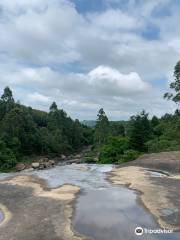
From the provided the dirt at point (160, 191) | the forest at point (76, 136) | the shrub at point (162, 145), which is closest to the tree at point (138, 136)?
the forest at point (76, 136)

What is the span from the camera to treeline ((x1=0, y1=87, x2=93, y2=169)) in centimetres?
7275

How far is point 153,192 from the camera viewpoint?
16.8 meters

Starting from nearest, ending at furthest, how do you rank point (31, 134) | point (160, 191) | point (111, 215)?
point (111, 215), point (160, 191), point (31, 134)

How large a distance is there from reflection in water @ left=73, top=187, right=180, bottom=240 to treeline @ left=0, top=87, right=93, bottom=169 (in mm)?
49436

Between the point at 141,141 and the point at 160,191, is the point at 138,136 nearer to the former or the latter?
the point at 141,141

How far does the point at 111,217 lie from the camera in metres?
12.6

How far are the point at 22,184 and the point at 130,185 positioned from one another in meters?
6.27

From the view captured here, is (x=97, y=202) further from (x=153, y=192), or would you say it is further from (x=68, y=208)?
(x=153, y=192)

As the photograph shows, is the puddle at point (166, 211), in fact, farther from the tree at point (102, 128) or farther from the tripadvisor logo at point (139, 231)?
the tree at point (102, 128)

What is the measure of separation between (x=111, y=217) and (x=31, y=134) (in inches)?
2806

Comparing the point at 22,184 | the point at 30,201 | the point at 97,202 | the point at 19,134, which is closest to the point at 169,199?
the point at 97,202

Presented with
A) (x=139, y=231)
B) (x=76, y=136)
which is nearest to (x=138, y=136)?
(x=139, y=231)

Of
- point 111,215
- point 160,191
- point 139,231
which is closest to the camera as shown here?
point 139,231

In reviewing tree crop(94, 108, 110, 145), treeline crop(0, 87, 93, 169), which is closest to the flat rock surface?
treeline crop(0, 87, 93, 169)
